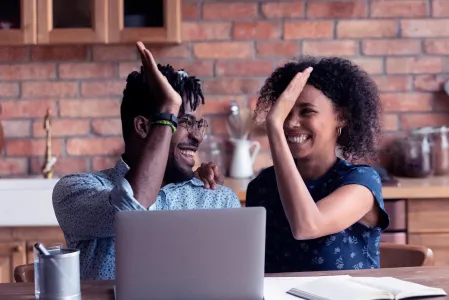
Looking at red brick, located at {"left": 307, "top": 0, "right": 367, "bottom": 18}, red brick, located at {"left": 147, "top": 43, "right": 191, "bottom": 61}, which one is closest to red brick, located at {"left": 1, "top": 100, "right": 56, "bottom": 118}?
red brick, located at {"left": 147, "top": 43, "right": 191, "bottom": 61}

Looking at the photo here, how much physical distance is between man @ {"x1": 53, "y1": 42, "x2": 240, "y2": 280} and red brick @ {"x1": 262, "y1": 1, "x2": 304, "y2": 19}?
1.47 metres

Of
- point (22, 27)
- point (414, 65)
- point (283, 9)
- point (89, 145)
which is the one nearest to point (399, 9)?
point (414, 65)

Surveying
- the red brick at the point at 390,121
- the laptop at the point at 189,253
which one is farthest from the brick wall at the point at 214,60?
the laptop at the point at 189,253

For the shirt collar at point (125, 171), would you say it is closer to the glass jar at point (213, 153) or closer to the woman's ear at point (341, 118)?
the woman's ear at point (341, 118)

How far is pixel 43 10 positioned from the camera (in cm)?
297

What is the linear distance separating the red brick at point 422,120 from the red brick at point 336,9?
50 centimetres

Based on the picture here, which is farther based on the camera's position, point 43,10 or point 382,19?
point 382,19

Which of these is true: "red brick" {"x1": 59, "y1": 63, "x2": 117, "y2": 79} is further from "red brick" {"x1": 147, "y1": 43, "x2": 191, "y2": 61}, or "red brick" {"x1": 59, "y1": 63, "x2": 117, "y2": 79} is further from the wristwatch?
the wristwatch

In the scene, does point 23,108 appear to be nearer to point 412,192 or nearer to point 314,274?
point 412,192

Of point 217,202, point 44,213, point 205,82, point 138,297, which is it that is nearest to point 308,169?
point 217,202

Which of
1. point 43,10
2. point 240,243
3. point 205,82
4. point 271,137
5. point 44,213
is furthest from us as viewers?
point 205,82

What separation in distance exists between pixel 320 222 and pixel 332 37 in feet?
5.73

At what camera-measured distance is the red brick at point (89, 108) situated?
10.5 ft

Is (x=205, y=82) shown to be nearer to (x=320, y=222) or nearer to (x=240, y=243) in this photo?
(x=320, y=222)
